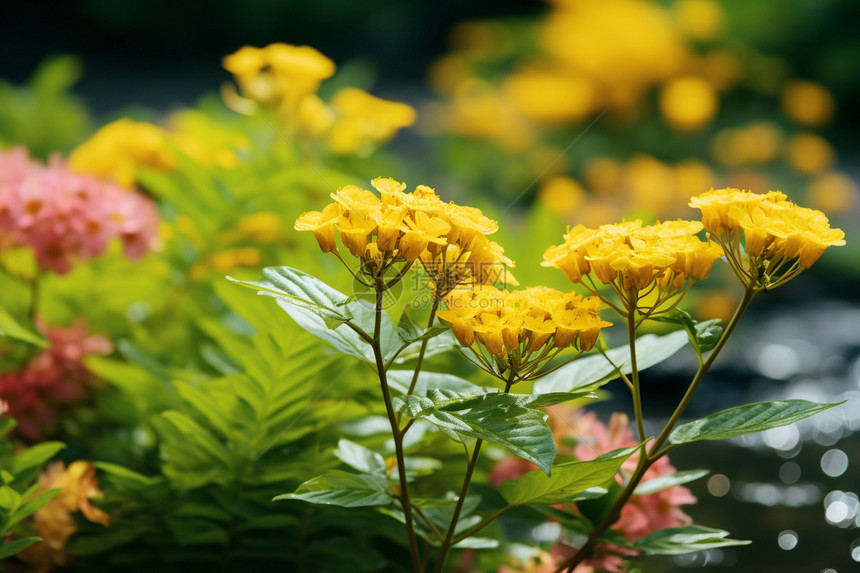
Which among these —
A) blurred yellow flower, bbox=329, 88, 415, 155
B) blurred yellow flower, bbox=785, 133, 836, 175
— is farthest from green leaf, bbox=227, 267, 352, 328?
blurred yellow flower, bbox=785, 133, 836, 175

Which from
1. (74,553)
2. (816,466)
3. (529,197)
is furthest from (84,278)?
(529,197)

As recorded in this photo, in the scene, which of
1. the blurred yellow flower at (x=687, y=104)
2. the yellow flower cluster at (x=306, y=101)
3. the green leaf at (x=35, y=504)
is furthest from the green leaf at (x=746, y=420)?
the blurred yellow flower at (x=687, y=104)

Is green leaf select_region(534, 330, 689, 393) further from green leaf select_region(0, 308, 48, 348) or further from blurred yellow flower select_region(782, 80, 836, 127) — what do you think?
blurred yellow flower select_region(782, 80, 836, 127)

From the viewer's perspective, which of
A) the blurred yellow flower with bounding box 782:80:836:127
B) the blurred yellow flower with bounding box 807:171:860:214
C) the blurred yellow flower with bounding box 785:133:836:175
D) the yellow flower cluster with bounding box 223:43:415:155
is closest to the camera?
the yellow flower cluster with bounding box 223:43:415:155

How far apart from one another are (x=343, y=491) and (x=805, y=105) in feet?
9.01

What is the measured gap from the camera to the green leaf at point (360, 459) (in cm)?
55

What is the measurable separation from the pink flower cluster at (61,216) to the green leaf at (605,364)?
A: 0.50 m

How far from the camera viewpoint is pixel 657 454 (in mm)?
488

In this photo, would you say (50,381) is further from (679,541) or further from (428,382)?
(679,541)

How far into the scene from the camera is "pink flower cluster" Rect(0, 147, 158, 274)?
79 cm

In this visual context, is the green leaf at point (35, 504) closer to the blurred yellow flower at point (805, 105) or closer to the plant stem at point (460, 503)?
the plant stem at point (460, 503)

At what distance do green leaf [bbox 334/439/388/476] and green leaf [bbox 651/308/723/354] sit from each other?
22 centimetres

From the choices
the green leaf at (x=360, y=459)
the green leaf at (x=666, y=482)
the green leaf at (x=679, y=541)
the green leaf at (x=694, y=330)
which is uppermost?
the green leaf at (x=694, y=330)

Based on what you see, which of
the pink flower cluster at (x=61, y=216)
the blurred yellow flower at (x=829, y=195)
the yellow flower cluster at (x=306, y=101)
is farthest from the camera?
the blurred yellow flower at (x=829, y=195)
